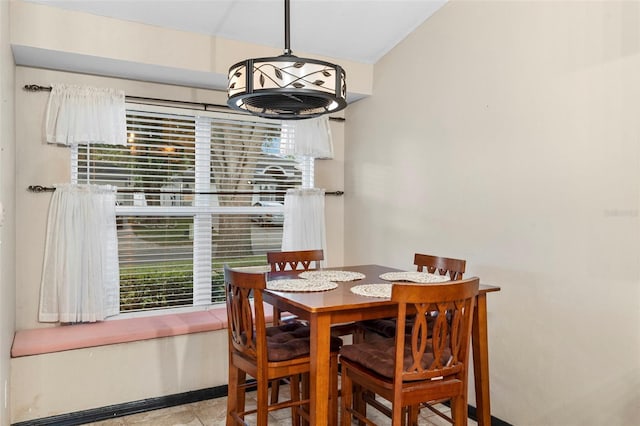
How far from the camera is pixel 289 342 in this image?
226cm

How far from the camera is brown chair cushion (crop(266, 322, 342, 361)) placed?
2.15 metres

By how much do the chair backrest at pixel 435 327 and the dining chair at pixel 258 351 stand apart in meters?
0.41

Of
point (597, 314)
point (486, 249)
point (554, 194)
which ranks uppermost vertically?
point (554, 194)

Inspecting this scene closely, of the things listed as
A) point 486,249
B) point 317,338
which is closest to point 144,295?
point 317,338

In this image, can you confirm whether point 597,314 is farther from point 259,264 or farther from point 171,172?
point 171,172

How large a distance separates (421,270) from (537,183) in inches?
34.7

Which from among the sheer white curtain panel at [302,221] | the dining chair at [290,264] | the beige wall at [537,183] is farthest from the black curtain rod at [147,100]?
the beige wall at [537,183]

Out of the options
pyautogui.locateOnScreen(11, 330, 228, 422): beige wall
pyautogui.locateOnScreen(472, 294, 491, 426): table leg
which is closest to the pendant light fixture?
pyautogui.locateOnScreen(472, 294, 491, 426): table leg

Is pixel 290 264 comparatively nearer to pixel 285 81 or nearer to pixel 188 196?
pixel 188 196

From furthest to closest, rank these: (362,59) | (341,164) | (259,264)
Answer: (341,164) < (259,264) < (362,59)

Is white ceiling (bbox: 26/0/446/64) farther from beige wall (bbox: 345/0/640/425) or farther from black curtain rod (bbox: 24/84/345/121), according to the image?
black curtain rod (bbox: 24/84/345/121)

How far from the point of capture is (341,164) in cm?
409

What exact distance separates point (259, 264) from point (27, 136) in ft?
6.10

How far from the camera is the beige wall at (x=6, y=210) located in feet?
7.14
